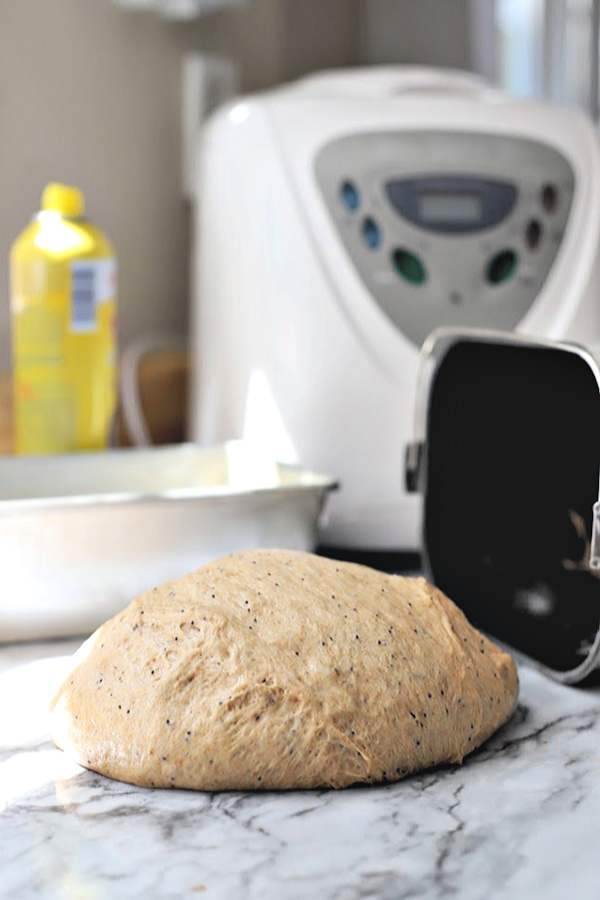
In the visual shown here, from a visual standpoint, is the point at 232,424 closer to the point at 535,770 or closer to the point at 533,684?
the point at 533,684

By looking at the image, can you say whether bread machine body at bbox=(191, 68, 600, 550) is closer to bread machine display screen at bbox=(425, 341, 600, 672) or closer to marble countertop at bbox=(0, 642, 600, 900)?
bread machine display screen at bbox=(425, 341, 600, 672)

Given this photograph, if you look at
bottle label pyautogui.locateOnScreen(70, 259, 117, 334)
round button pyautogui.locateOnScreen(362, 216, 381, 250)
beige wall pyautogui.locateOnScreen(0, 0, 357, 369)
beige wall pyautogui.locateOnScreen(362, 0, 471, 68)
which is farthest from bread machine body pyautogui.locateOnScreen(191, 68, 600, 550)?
beige wall pyautogui.locateOnScreen(362, 0, 471, 68)

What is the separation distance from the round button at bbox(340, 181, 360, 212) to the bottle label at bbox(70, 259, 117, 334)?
0.83 feet

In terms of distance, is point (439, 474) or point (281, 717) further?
point (439, 474)

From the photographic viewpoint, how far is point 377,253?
1.22 m

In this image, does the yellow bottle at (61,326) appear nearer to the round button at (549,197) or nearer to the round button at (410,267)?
the round button at (410,267)

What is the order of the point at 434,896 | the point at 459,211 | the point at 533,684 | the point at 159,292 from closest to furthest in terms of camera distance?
the point at 434,896, the point at 533,684, the point at 459,211, the point at 159,292

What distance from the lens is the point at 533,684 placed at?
930mm

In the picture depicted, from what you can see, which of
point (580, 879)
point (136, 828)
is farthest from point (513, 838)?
point (136, 828)

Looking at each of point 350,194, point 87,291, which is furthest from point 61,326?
point 350,194

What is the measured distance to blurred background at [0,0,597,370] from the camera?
1.46m

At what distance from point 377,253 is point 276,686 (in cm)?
60

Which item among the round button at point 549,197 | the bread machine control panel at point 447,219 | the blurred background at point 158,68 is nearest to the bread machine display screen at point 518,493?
the bread machine control panel at point 447,219

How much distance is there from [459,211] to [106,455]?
1.41 ft
